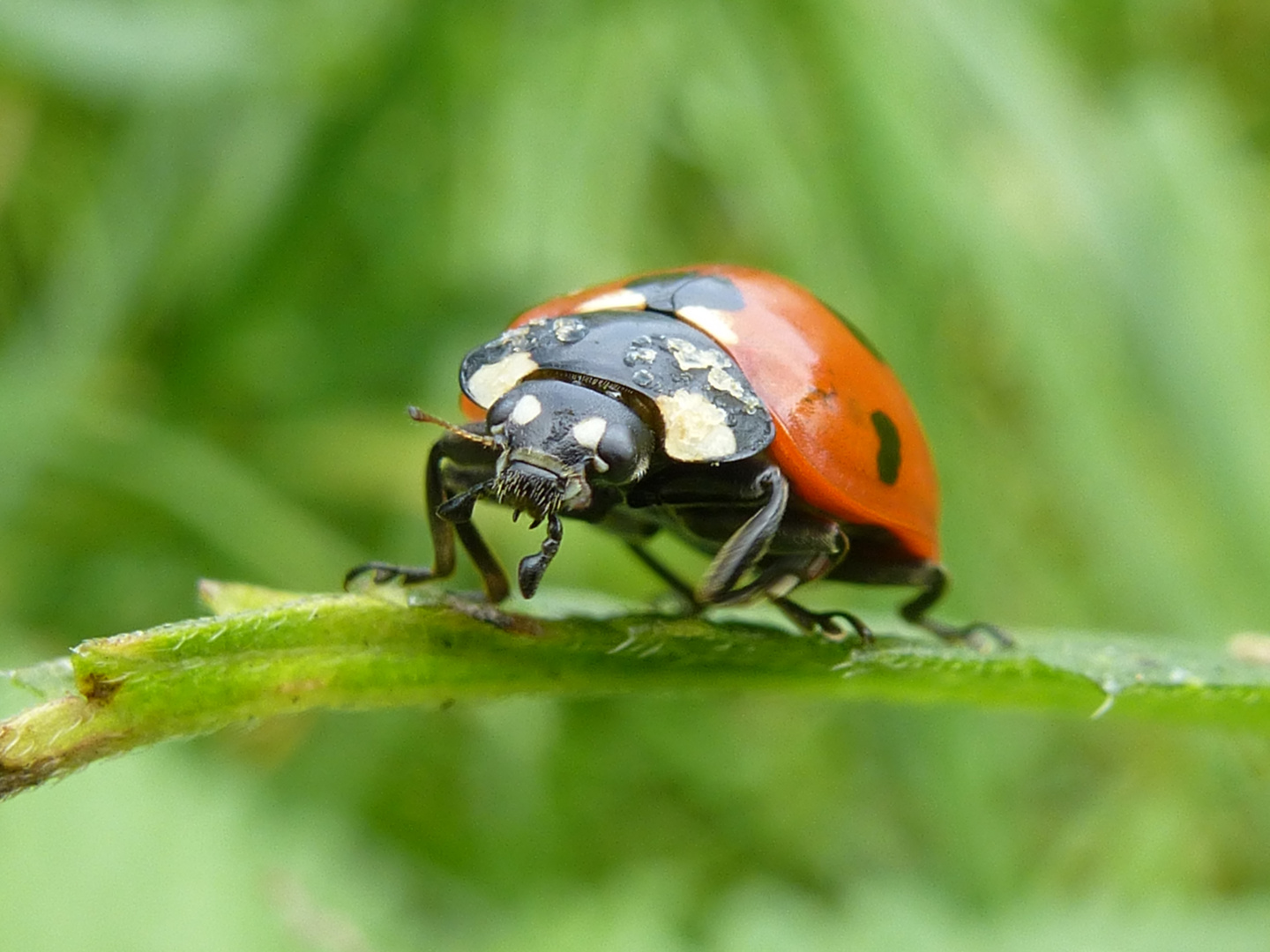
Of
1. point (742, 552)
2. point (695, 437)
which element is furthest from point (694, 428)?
point (742, 552)

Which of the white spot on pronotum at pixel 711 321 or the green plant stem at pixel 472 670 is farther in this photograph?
the white spot on pronotum at pixel 711 321

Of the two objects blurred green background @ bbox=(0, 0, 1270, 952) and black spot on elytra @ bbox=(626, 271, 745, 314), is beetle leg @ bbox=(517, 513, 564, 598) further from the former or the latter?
blurred green background @ bbox=(0, 0, 1270, 952)

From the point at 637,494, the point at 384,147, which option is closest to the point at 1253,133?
the point at 384,147

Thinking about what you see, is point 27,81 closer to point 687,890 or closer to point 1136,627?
point 687,890

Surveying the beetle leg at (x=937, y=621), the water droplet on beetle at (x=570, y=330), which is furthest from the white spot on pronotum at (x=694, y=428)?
the beetle leg at (x=937, y=621)

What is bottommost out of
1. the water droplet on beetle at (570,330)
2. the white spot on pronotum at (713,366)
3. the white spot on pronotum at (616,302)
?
the white spot on pronotum at (713,366)

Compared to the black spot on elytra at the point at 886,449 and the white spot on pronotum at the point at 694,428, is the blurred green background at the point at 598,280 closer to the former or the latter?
the black spot on elytra at the point at 886,449

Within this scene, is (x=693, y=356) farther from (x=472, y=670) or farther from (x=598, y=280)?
(x=598, y=280)
